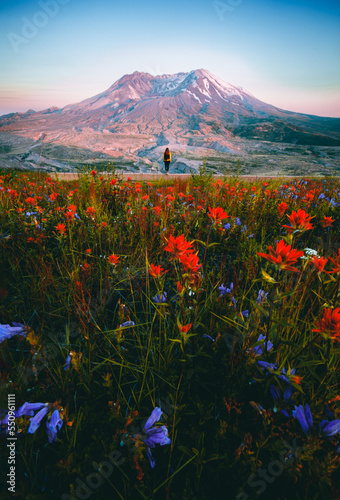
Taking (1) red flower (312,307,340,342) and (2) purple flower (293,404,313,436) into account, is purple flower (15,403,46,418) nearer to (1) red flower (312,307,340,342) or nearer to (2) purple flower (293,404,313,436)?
(2) purple flower (293,404,313,436)

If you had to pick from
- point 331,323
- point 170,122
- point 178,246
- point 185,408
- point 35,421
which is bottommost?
point 185,408

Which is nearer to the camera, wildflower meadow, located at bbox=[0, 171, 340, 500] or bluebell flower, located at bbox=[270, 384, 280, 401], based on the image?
wildflower meadow, located at bbox=[0, 171, 340, 500]

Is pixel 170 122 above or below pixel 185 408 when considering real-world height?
above

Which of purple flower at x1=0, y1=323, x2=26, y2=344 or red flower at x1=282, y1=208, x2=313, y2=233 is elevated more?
red flower at x1=282, y1=208, x2=313, y2=233

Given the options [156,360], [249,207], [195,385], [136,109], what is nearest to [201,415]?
[195,385]

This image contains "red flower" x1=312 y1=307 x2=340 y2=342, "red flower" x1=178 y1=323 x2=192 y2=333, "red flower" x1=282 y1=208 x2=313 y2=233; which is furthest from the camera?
"red flower" x1=282 y1=208 x2=313 y2=233

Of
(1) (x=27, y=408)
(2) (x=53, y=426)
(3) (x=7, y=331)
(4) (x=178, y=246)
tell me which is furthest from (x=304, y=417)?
(3) (x=7, y=331)

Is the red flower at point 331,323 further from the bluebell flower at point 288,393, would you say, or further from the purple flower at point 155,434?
the purple flower at point 155,434

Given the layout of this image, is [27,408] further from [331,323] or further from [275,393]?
[331,323]

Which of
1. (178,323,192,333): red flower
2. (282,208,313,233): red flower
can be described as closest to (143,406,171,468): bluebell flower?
(178,323,192,333): red flower

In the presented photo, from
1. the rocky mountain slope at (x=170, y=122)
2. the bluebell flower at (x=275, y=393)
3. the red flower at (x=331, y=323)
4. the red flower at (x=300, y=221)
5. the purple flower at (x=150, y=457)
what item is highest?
the rocky mountain slope at (x=170, y=122)

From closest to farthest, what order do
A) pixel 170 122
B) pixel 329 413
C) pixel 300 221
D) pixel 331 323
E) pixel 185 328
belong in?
pixel 331 323, pixel 329 413, pixel 185 328, pixel 300 221, pixel 170 122

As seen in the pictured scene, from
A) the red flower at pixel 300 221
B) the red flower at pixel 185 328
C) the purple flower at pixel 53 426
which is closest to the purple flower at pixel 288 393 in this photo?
the red flower at pixel 185 328

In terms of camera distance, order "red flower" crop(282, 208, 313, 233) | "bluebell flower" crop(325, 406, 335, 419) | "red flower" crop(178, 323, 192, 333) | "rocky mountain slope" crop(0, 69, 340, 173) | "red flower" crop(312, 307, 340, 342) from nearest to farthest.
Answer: "red flower" crop(312, 307, 340, 342)
"bluebell flower" crop(325, 406, 335, 419)
"red flower" crop(178, 323, 192, 333)
"red flower" crop(282, 208, 313, 233)
"rocky mountain slope" crop(0, 69, 340, 173)
